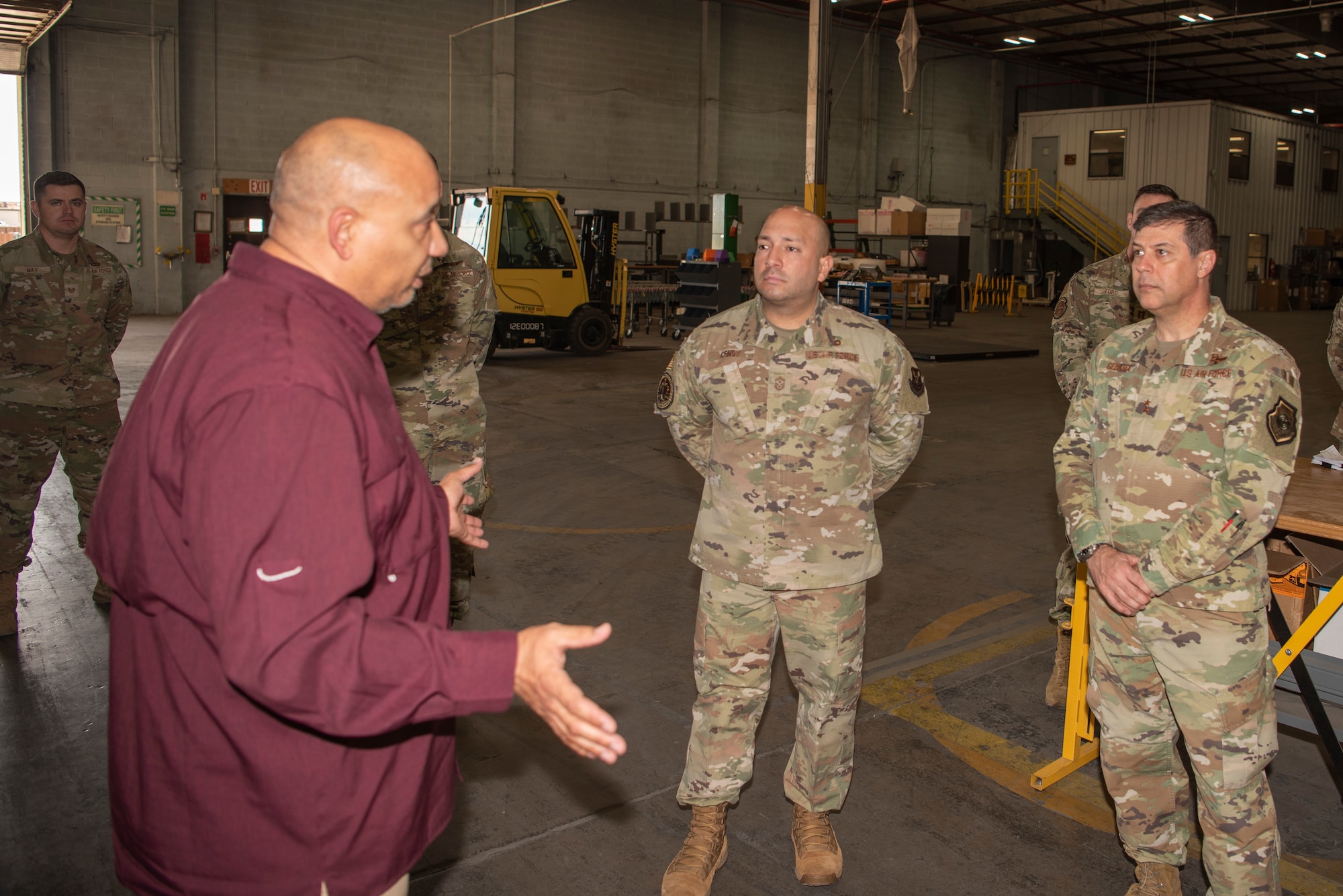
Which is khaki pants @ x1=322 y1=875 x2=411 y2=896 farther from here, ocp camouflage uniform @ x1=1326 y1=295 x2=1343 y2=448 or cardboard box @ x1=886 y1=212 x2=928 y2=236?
cardboard box @ x1=886 y1=212 x2=928 y2=236

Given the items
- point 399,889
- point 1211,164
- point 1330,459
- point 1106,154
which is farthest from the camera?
point 1106,154

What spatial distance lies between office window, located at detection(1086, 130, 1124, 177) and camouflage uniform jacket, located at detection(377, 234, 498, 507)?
2570cm

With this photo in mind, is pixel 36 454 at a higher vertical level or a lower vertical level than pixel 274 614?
lower

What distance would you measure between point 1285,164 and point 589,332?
75.0 ft

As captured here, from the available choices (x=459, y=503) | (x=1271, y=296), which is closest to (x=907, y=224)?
(x=1271, y=296)

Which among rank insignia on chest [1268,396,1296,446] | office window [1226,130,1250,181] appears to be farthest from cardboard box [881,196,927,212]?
rank insignia on chest [1268,396,1296,446]

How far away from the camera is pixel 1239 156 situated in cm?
2575

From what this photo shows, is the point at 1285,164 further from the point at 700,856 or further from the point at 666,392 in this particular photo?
the point at 700,856

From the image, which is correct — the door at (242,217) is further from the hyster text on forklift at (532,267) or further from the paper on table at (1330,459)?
the paper on table at (1330,459)

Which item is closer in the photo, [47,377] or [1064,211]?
[47,377]

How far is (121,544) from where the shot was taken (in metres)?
1.36

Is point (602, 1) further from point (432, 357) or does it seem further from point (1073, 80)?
point (432, 357)

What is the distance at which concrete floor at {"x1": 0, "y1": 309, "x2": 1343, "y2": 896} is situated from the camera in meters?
2.77

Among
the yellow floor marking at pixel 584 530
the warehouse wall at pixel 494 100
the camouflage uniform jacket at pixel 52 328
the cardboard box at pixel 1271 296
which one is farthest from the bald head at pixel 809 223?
the cardboard box at pixel 1271 296
